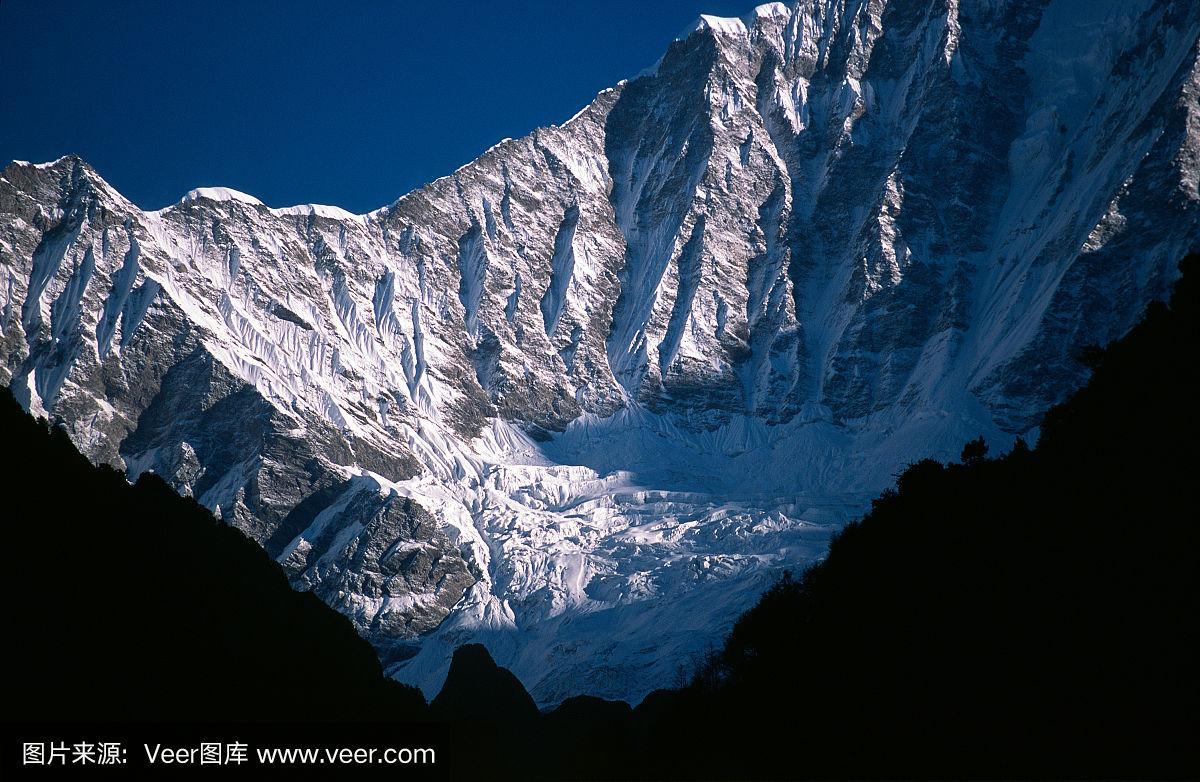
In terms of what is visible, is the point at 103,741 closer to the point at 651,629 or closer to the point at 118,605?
the point at 118,605

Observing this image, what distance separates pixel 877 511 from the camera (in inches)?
2906

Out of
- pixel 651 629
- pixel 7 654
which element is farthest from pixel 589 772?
pixel 651 629

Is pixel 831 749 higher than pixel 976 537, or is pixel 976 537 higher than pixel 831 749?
pixel 976 537

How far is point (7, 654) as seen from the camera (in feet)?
117

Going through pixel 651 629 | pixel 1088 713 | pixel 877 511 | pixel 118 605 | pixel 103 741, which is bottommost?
pixel 1088 713

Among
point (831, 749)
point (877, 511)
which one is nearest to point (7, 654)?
point (831, 749)

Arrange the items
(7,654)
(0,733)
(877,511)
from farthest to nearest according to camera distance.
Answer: (877,511) → (7,654) → (0,733)

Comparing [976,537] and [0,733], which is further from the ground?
[976,537]

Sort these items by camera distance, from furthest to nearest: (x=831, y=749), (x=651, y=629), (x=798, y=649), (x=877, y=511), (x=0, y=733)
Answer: (x=651, y=629) → (x=877, y=511) → (x=798, y=649) → (x=831, y=749) → (x=0, y=733)

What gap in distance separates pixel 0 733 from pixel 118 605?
1037 cm

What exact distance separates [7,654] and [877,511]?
47.8 m

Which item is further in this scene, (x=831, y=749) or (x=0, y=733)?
(x=831, y=749)

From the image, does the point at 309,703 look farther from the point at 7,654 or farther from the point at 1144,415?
the point at 1144,415

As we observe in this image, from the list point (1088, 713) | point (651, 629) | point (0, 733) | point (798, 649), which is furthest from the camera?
point (651, 629)
